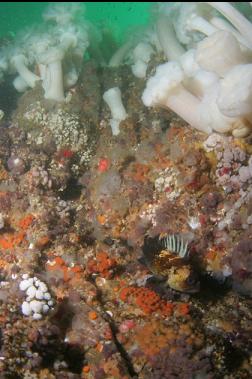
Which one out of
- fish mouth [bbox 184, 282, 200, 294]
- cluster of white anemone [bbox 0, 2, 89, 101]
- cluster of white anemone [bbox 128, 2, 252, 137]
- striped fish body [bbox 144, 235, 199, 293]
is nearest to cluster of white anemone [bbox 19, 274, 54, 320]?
striped fish body [bbox 144, 235, 199, 293]

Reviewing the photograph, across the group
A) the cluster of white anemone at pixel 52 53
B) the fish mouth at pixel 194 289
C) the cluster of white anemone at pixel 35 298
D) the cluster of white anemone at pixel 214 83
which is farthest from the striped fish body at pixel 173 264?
the cluster of white anemone at pixel 52 53

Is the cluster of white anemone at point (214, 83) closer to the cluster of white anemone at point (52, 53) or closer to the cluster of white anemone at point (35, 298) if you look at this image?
the cluster of white anemone at point (52, 53)

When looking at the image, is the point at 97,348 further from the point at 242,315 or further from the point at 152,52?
the point at 152,52

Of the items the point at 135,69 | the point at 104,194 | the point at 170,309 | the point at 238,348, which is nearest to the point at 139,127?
the point at 104,194

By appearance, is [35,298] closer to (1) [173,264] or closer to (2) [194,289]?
(1) [173,264]

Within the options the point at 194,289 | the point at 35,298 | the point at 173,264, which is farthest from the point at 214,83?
the point at 35,298

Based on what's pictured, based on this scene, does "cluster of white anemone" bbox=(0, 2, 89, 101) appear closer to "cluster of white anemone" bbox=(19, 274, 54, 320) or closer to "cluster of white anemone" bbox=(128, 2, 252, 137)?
"cluster of white anemone" bbox=(128, 2, 252, 137)
